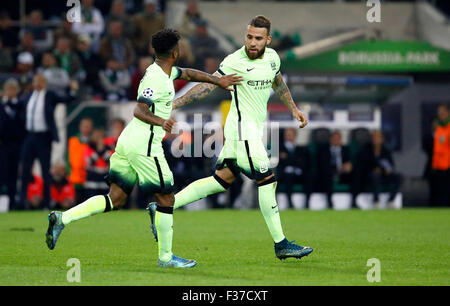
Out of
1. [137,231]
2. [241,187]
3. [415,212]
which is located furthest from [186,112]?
[137,231]

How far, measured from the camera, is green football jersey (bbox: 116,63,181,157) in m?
9.23

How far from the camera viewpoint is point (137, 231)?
46.5 ft

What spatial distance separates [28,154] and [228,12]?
7.11 meters

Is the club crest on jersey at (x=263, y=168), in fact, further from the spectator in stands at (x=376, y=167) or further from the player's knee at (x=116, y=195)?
the spectator in stands at (x=376, y=167)

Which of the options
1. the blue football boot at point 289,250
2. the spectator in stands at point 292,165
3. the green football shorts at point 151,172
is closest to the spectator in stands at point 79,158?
the spectator in stands at point 292,165

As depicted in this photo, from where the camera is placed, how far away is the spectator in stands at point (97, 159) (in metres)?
19.3

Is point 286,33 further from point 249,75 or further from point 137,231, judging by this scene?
point 249,75

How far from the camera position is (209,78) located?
974 centimetres

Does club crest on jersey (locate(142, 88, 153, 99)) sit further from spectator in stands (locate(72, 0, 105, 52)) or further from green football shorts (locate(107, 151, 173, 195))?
spectator in stands (locate(72, 0, 105, 52))

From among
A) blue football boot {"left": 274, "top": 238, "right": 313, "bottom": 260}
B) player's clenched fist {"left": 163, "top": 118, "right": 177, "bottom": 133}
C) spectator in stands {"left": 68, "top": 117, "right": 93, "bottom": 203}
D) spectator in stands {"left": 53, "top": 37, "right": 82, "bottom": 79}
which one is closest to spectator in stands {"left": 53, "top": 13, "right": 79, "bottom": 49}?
spectator in stands {"left": 53, "top": 37, "right": 82, "bottom": 79}

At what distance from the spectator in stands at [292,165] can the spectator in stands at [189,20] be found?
3.50 meters

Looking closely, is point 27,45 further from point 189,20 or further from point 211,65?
point 211,65
